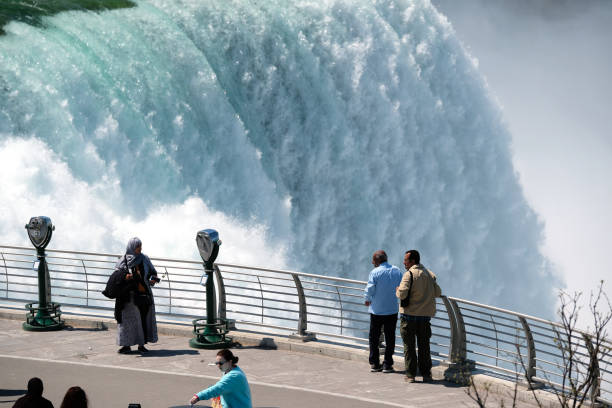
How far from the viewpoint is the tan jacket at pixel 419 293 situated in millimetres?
9969

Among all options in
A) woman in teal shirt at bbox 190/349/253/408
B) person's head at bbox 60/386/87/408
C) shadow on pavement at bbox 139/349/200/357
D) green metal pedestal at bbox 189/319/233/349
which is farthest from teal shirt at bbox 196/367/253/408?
green metal pedestal at bbox 189/319/233/349

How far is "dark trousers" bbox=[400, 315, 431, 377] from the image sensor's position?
32.9 feet

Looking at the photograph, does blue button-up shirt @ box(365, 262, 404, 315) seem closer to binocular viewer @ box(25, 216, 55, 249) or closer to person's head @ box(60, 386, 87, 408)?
person's head @ box(60, 386, 87, 408)

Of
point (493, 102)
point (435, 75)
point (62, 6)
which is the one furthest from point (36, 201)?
A: point (493, 102)

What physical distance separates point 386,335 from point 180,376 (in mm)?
2414

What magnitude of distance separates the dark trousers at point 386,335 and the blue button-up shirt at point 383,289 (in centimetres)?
8

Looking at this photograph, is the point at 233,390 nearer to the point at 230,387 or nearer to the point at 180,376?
the point at 230,387

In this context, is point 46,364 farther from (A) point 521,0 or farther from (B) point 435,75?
(A) point 521,0

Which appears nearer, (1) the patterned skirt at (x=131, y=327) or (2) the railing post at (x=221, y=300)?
(1) the patterned skirt at (x=131, y=327)

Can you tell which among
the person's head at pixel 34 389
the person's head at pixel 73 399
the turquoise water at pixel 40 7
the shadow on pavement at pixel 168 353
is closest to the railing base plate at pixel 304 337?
the shadow on pavement at pixel 168 353

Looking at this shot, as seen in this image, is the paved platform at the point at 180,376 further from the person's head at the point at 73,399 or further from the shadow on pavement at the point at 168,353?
the person's head at the point at 73,399

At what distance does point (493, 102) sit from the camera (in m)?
33.4

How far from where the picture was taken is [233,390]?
24.8 feet

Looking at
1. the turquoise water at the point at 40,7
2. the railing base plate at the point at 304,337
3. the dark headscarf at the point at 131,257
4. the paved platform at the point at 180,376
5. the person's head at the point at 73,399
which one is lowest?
the paved platform at the point at 180,376
